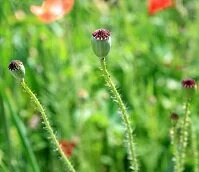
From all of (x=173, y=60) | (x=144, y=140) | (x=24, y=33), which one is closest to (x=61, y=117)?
(x=144, y=140)

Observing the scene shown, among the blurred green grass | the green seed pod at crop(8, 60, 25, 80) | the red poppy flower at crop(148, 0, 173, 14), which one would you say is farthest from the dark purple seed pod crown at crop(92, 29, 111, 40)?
the red poppy flower at crop(148, 0, 173, 14)

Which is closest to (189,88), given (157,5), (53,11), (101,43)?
(101,43)

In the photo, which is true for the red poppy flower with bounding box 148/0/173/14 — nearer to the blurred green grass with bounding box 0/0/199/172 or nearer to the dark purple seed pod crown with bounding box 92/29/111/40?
the blurred green grass with bounding box 0/0/199/172

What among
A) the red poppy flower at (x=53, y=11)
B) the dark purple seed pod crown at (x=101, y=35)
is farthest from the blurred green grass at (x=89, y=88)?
the dark purple seed pod crown at (x=101, y=35)

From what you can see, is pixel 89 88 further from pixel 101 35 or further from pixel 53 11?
pixel 101 35

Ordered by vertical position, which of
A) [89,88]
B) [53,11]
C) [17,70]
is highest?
[53,11]

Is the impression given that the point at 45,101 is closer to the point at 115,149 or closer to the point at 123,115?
the point at 115,149

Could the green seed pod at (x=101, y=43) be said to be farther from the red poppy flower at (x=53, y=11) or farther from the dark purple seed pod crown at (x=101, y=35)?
the red poppy flower at (x=53, y=11)
